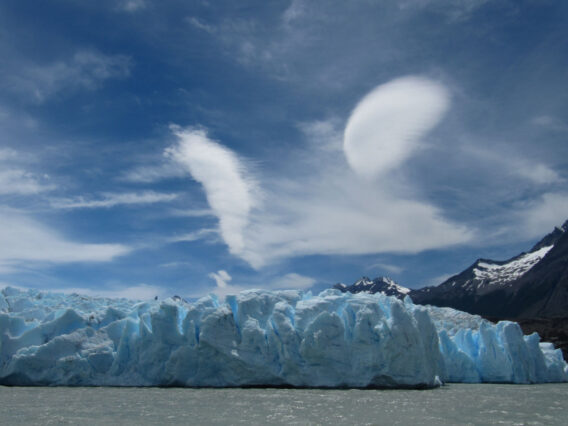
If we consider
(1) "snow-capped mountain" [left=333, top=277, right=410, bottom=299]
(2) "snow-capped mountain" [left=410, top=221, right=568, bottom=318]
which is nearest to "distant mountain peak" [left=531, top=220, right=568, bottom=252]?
(2) "snow-capped mountain" [left=410, top=221, right=568, bottom=318]

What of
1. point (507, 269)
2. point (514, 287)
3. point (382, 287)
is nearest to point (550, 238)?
point (507, 269)

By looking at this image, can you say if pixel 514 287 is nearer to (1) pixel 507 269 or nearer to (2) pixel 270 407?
(1) pixel 507 269

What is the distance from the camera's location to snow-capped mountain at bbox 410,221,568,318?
98500 mm

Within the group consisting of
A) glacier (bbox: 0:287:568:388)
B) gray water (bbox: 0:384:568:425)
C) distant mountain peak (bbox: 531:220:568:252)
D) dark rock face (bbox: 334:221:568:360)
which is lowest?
gray water (bbox: 0:384:568:425)

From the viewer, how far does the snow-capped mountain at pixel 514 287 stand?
98.5 m

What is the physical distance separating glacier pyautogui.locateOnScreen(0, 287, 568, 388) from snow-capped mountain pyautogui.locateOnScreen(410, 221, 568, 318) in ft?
252

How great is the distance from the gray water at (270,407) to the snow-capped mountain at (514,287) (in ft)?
260

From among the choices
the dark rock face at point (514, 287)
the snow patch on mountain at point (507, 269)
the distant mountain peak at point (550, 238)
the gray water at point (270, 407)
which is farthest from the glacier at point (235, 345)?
the distant mountain peak at point (550, 238)

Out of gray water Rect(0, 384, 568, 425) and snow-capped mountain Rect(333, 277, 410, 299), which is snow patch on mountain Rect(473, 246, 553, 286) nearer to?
snow-capped mountain Rect(333, 277, 410, 299)

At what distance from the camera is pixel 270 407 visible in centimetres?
1278

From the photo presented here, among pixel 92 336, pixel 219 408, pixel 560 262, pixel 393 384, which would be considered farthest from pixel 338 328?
pixel 560 262

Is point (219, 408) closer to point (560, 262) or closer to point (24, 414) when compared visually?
point (24, 414)

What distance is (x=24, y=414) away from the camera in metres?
11.1

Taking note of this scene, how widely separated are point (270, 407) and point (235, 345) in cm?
540
